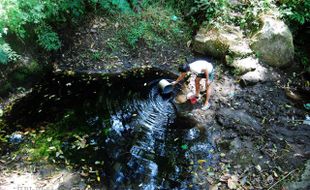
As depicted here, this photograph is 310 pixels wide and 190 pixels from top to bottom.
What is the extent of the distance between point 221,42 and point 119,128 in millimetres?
3854

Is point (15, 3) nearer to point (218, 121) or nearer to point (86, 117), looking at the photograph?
point (86, 117)

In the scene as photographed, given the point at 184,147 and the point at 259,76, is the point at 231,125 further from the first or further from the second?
the point at 259,76

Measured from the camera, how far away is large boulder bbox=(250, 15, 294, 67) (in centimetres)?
799

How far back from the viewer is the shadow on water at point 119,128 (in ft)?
16.8

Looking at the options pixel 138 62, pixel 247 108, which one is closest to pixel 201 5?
pixel 138 62

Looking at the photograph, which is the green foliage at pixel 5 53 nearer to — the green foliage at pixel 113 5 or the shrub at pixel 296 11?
the green foliage at pixel 113 5

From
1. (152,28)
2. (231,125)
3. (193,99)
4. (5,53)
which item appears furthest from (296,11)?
(5,53)

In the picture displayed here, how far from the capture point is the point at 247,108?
22.2 feet

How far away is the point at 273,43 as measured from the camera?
8.00 metres

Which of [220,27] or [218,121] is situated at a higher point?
[220,27]

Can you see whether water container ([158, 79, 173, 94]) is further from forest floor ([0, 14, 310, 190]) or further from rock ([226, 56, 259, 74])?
rock ([226, 56, 259, 74])

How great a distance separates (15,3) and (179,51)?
4338 mm

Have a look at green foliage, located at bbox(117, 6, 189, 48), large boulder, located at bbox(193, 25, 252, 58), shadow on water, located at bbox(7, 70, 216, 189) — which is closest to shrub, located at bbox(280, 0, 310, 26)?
large boulder, located at bbox(193, 25, 252, 58)

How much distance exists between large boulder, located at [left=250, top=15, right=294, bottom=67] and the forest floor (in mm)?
471
